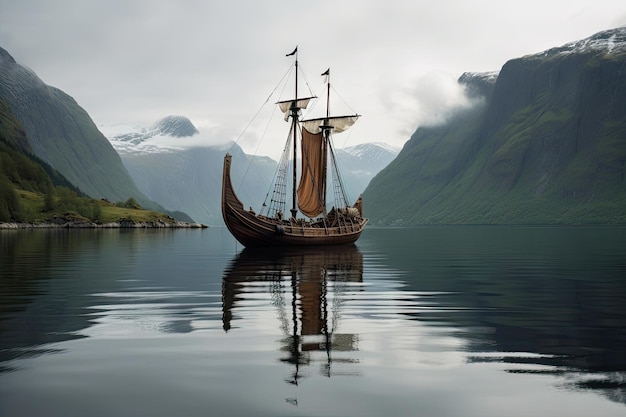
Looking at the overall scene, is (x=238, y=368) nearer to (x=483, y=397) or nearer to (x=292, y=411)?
(x=292, y=411)

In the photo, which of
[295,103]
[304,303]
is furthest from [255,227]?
[304,303]

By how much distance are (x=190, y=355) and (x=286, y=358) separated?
9.26 feet

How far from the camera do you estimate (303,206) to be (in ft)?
347

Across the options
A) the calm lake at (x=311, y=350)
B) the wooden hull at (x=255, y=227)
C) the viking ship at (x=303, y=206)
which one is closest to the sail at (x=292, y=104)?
the viking ship at (x=303, y=206)

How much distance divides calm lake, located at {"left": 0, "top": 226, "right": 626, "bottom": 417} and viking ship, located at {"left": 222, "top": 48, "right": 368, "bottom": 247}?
4606 cm

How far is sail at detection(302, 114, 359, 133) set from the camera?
371 feet

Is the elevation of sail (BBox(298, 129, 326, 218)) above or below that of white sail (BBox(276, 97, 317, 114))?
below

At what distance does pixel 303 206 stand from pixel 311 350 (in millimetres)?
88214

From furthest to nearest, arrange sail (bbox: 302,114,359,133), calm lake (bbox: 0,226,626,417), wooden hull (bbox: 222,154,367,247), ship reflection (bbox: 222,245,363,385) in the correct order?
sail (bbox: 302,114,359,133), wooden hull (bbox: 222,154,367,247), ship reflection (bbox: 222,245,363,385), calm lake (bbox: 0,226,626,417)

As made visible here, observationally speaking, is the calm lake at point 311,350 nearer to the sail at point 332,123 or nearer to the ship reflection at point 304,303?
the ship reflection at point 304,303

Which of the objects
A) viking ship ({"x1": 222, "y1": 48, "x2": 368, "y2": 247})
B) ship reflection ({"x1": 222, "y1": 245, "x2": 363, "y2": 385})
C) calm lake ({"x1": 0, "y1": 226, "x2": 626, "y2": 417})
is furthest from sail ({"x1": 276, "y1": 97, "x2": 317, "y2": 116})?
calm lake ({"x1": 0, "y1": 226, "x2": 626, "y2": 417})

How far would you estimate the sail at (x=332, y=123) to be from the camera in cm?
11312

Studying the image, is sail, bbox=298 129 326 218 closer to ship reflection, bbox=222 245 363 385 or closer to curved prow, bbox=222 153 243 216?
curved prow, bbox=222 153 243 216

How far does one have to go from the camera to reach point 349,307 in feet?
88.4
